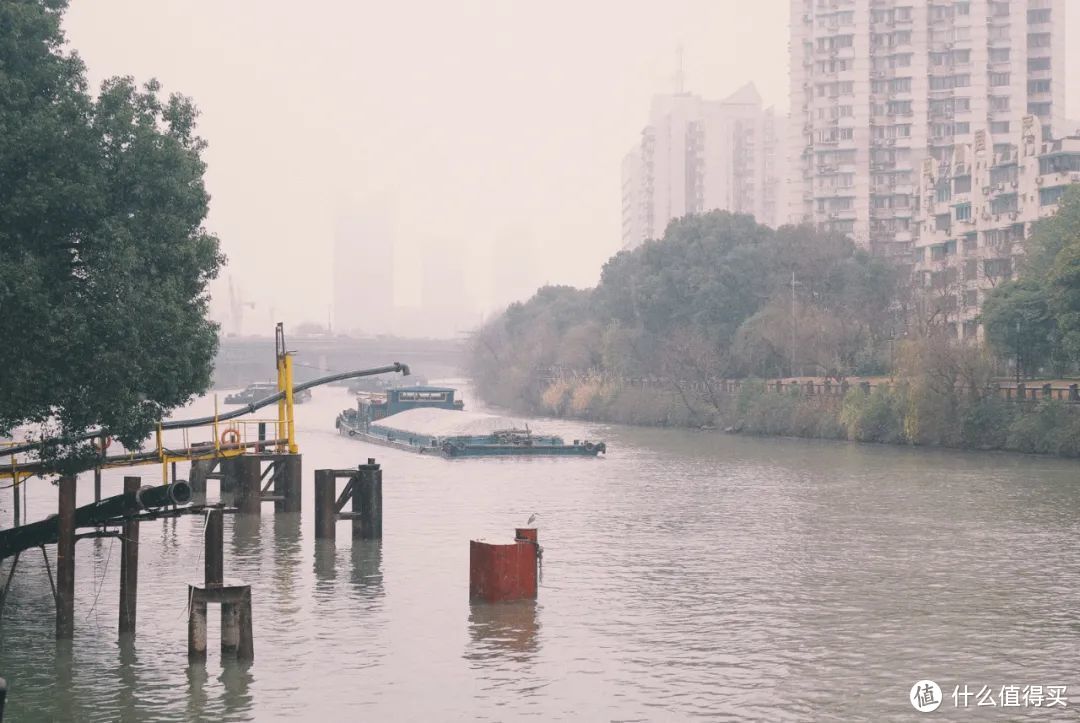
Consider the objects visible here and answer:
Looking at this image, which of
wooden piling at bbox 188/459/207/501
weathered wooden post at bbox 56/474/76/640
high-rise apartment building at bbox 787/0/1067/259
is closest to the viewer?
weathered wooden post at bbox 56/474/76/640

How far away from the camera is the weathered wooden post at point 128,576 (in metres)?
23.5

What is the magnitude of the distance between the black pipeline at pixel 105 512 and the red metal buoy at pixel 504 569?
5476 millimetres

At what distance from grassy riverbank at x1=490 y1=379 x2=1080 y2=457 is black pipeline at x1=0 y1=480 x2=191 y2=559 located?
49.3 metres

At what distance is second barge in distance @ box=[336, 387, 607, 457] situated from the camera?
71.8m

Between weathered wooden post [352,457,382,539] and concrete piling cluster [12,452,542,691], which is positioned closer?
concrete piling cluster [12,452,542,691]

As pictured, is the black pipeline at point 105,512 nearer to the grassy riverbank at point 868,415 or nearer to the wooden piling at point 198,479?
the wooden piling at point 198,479

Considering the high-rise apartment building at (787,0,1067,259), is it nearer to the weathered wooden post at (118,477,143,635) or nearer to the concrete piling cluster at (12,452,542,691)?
the concrete piling cluster at (12,452,542,691)

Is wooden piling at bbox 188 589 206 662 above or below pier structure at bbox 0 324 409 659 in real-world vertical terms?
below

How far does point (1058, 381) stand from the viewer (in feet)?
247

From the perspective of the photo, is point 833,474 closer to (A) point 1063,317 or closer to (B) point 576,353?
(A) point 1063,317

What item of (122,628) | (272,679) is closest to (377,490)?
(122,628)

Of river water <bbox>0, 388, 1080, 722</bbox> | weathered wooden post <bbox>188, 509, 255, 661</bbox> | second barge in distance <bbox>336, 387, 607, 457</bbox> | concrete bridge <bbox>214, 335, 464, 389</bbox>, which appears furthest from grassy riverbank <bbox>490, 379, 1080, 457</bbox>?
concrete bridge <bbox>214, 335, 464, 389</bbox>

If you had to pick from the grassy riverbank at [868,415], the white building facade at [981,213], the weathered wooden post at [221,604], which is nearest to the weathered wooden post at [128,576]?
the weathered wooden post at [221,604]

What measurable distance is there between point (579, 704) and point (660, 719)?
4.29ft
